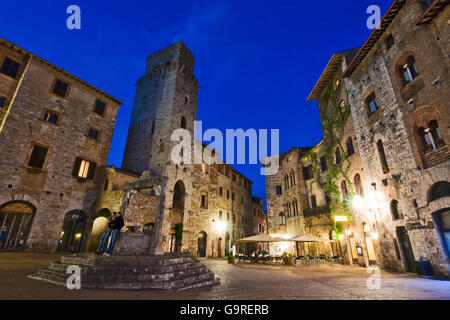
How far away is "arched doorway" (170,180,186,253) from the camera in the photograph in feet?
66.8

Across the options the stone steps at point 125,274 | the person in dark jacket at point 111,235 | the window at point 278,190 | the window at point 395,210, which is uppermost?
the window at point 278,190

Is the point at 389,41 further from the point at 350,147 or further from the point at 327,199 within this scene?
the point at 327,199

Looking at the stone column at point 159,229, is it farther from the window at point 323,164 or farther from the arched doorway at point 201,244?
the window at point 323,164

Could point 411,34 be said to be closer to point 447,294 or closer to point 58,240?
point 447,294

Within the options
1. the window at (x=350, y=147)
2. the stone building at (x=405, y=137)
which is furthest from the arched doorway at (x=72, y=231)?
the window at (x=350, y=147)

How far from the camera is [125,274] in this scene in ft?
20.7

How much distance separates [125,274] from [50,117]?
1602 centimetres

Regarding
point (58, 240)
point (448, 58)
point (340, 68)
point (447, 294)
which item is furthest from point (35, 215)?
point (340, 68)

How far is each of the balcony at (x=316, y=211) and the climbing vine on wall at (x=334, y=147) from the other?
70 cm

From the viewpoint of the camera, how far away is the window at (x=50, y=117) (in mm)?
16036

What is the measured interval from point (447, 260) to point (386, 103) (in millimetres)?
8365

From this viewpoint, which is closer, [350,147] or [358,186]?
[358,186]

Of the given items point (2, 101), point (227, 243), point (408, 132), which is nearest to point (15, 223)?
point (2, 101)

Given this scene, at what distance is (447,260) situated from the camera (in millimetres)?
8945
